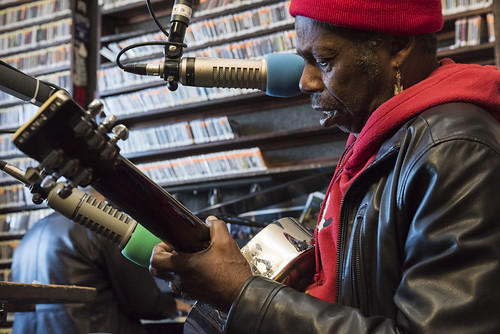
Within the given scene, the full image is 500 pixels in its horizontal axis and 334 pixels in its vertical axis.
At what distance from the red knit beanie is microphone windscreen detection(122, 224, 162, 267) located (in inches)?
21.0

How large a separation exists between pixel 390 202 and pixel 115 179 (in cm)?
43

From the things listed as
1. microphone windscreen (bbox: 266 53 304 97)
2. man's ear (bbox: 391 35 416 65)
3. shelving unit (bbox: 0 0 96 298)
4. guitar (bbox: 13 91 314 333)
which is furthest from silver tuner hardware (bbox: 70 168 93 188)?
shelving unit (bbox: 0 0 96 298)

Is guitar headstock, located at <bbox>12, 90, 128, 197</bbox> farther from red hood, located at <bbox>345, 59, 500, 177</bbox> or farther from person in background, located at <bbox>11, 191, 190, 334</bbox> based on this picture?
person in background, located at <bbox>11, 191, 190, 334</bbox>

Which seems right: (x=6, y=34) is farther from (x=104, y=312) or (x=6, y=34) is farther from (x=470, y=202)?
(x=470, y=202)

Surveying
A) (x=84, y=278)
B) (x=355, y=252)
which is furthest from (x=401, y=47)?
(x=84, y=278)

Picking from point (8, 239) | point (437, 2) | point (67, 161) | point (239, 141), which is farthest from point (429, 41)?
point (8, 239)

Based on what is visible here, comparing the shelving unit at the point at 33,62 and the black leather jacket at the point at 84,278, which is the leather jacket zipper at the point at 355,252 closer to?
the black leather jacket at the point at 84,278

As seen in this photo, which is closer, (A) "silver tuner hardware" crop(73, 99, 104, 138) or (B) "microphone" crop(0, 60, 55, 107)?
(A) "silver tuner hardware" crop(73, 99, 104, 138)

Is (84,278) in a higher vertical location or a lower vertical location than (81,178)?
lower

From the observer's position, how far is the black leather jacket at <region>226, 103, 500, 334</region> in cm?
80

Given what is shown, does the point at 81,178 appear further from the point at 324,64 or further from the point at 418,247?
the point at 324,64

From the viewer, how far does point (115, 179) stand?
84cm

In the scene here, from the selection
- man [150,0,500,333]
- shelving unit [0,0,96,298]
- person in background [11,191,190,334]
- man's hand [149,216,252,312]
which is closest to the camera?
man [150,0,500,333]

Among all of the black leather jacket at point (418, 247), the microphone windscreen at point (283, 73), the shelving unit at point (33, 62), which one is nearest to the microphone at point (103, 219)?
the black leather jacket at point (418, 247)
